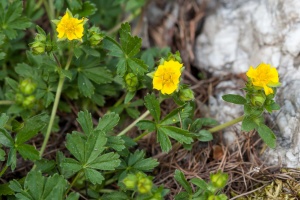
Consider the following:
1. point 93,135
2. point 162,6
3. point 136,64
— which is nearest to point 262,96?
point 136,64

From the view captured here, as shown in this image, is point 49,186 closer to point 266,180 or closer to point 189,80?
point 266,180

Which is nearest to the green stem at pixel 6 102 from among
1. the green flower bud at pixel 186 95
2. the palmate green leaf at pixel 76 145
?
the palmate green leaf at pixel 76 145

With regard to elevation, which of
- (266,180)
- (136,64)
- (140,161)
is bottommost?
(266,180)

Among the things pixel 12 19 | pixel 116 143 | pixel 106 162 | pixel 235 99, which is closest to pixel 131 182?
pixel 106 162

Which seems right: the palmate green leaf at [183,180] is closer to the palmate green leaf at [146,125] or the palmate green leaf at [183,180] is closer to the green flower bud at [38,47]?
the palmate green leaf at [146,125]

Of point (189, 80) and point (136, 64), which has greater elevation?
point (136, 64)

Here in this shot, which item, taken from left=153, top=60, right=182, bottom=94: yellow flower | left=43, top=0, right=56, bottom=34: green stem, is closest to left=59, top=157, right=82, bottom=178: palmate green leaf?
left=153, top=60, right=182, bottom=94: yellow flower

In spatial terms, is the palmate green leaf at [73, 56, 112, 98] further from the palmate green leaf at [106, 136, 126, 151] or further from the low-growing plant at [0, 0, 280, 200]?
the palmate green leaf at [106, 136, 126, 151]
